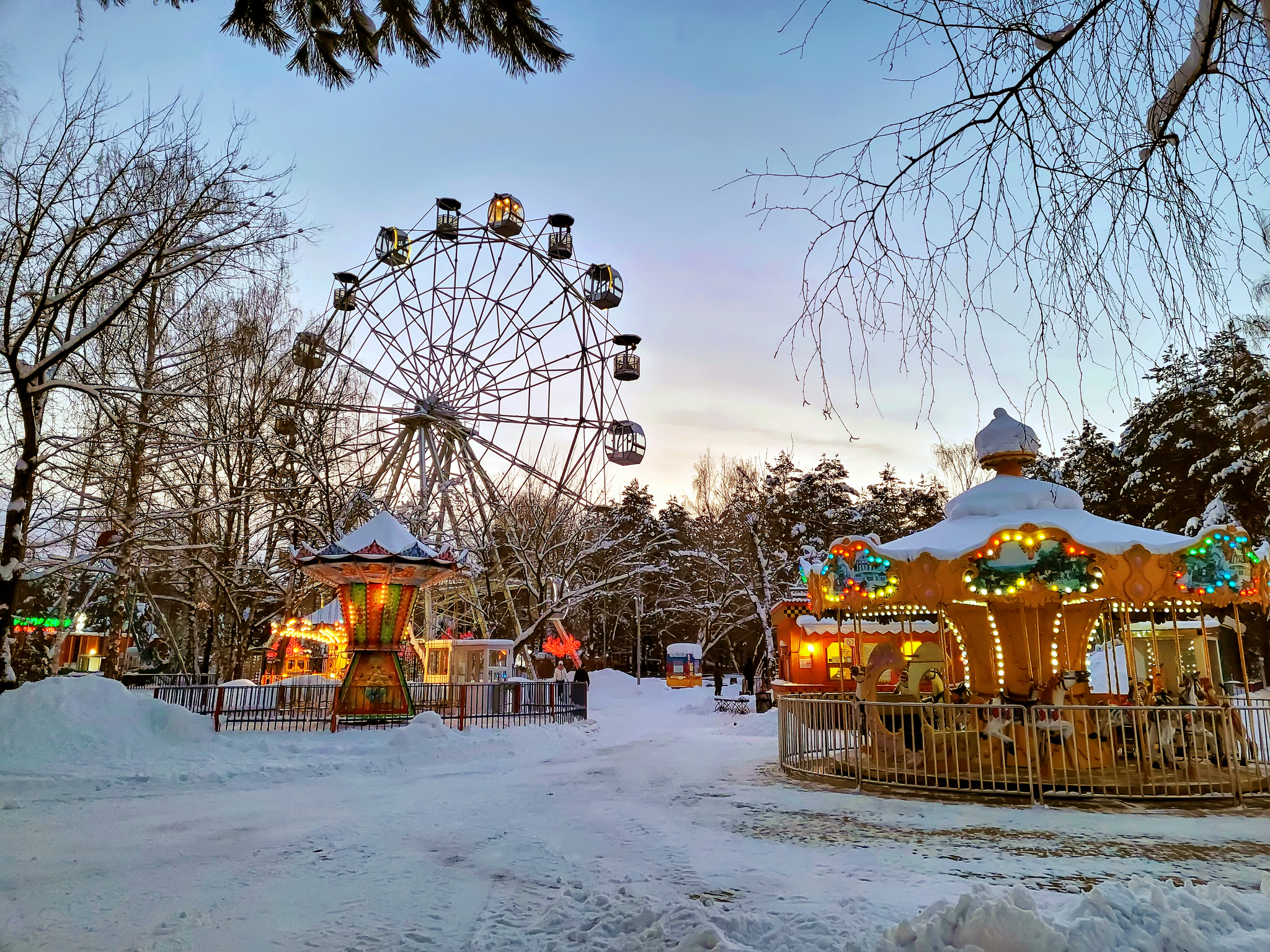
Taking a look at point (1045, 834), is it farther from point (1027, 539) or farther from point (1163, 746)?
point (1027, 539)

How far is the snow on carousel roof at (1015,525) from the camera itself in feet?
31.7

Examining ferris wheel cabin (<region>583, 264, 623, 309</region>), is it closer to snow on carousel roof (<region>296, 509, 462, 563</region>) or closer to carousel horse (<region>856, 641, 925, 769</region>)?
snow on carousel roof (<region>296, 509, 462, 563</region>)

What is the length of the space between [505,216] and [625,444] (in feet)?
24.1

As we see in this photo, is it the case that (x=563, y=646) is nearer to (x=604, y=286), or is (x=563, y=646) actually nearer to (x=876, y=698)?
(x=604, y=286)

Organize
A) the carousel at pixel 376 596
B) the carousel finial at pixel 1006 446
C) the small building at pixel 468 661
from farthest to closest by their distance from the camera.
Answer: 1. the small building at pixel 468 661
2. the carousel at pixel 376 596
3. the carousel finial at pixel 1006 446

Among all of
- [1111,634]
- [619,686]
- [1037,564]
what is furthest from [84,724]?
[619,686]

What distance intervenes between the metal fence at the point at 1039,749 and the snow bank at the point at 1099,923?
4566 mm

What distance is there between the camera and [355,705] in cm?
1620

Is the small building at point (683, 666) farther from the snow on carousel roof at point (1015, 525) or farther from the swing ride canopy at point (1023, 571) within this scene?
the snow on carousel roof at point (1015, 525)

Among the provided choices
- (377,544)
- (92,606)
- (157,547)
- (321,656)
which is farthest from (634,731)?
(92,606)

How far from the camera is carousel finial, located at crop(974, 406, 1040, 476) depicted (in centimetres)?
1170

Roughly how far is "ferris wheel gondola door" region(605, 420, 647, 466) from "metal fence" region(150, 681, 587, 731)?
6724mm

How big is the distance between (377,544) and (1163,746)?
1327cm

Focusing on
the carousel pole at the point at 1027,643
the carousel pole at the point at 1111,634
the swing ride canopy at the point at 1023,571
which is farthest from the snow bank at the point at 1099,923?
the carousel pole at the point at 1111,634
